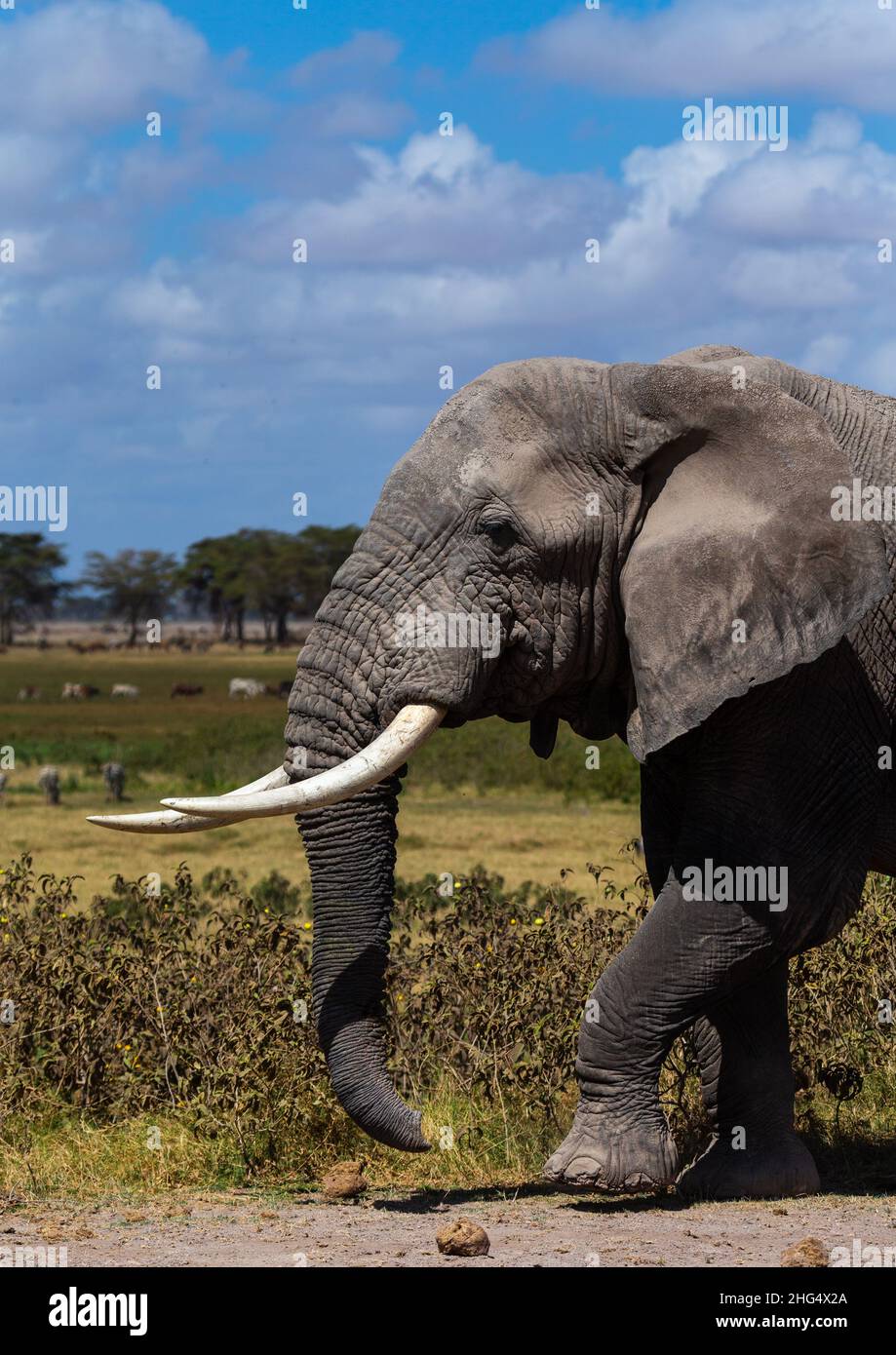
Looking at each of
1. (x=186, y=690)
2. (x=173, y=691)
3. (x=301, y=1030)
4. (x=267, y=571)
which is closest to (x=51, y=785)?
(x=301, y=1030)

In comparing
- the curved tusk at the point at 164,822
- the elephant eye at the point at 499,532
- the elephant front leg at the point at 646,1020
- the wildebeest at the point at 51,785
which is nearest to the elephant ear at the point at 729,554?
the elephant eye at the point at 499,532

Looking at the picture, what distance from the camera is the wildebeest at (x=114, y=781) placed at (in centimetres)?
3025

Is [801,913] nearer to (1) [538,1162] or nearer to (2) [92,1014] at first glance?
(1) [538,1162]

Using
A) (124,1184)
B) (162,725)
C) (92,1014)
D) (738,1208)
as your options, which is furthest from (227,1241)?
(162,725)

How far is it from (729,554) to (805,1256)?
90.8 inches

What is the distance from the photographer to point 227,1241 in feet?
20.1

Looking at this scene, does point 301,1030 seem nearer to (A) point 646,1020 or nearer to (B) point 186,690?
(A) point 646,1020

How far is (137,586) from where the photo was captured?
125m

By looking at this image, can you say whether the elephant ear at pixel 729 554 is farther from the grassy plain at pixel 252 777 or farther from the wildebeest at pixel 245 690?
the wildebeest at pixel 245 690

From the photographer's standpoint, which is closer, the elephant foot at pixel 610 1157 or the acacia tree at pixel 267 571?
the elephant foot at pixel 610 1157

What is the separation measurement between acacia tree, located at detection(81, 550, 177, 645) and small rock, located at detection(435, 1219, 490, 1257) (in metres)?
114

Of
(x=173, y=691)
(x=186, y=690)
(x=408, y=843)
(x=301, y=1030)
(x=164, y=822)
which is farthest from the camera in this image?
(x=173, y=691)

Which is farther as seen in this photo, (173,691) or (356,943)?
(173,691)

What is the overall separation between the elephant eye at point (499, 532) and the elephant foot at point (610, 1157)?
1.97 m
